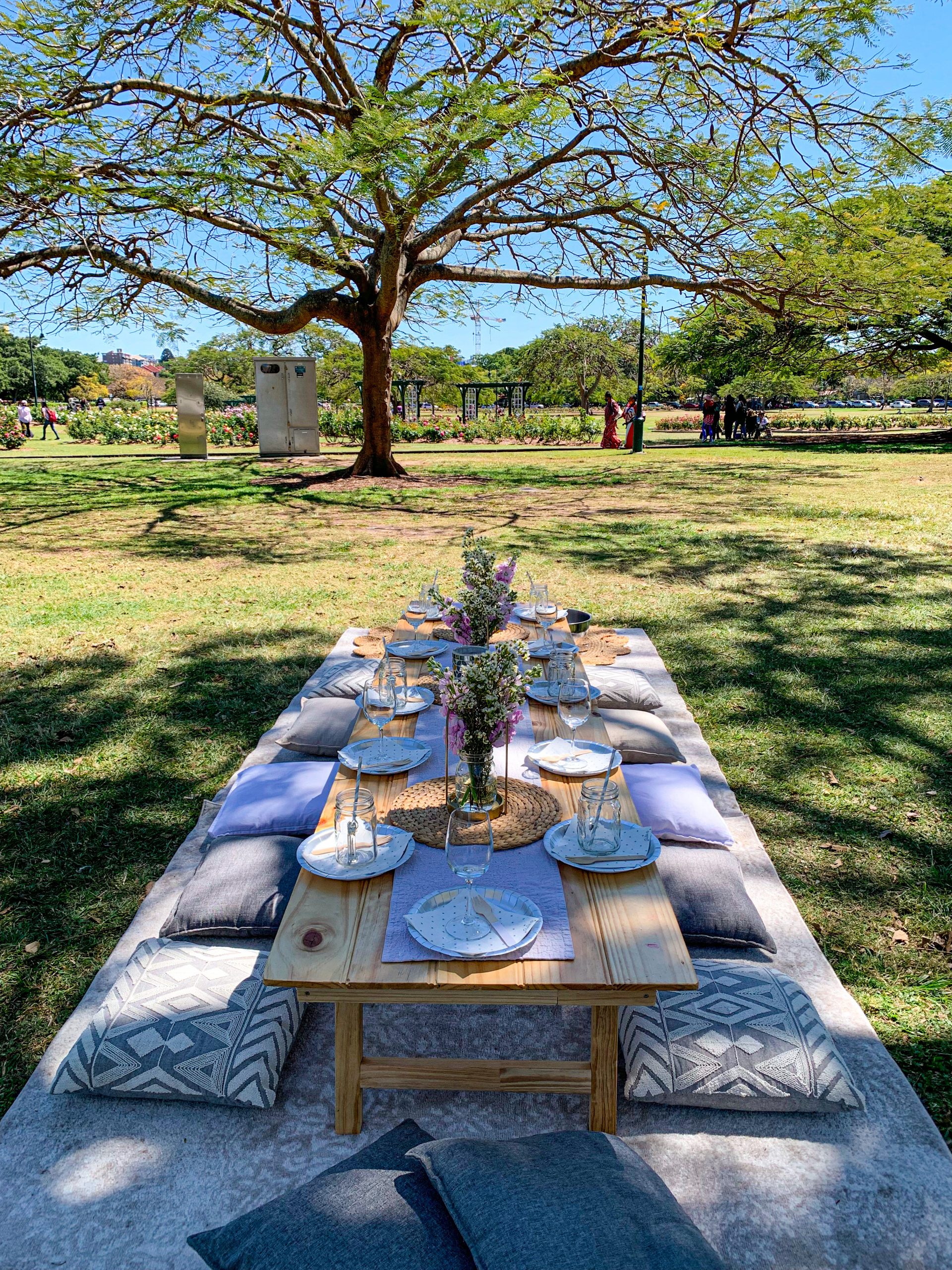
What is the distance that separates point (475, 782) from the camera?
2711 mm

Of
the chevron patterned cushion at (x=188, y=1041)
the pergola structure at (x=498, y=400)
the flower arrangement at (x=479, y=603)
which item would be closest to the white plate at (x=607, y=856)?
the chevron patterned cushion at (x=188, y=1041)

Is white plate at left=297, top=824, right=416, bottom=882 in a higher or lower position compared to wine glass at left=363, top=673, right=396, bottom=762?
lower

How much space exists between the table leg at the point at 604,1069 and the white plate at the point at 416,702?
1.65 meters

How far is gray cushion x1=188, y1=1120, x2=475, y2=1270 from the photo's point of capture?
1257mm

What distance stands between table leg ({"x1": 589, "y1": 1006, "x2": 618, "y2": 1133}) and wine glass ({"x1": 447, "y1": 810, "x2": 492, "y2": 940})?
41 cm

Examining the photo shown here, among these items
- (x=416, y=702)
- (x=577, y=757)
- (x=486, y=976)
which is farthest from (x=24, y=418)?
(x=486, y=976)

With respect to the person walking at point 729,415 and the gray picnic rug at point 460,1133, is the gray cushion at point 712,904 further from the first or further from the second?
the person walking at point 729,415

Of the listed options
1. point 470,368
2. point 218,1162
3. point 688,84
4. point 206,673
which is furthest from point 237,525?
point 470,368

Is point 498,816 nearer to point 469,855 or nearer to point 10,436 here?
point 469,855

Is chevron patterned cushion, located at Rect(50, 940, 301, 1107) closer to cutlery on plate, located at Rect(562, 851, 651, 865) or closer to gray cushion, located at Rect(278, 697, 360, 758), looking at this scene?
cutlery on plate, located at Rect(562, 851, 651, 865)

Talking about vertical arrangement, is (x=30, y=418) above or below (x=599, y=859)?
above

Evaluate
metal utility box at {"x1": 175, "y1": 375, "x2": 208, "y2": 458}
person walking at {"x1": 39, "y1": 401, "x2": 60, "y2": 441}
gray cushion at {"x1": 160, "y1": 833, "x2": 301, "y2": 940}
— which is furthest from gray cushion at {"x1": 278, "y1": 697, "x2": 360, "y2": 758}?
person walking at {"x1": 39, "y1": 401, "x2": 60, "y2": 441}

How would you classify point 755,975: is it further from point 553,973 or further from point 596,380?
point 596,380

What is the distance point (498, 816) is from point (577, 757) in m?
0.54
